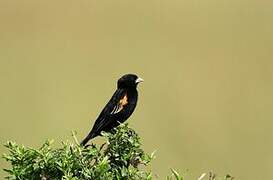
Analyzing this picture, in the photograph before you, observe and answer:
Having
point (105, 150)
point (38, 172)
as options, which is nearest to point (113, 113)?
point (105, 150)

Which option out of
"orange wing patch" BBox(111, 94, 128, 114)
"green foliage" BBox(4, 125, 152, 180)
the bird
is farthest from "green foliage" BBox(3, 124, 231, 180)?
"orange wing patch" BBox(111, 94, 128, 114)

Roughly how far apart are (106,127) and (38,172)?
66 centimetres

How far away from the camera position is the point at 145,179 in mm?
1181

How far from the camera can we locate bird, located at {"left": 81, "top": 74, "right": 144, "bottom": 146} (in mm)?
1779

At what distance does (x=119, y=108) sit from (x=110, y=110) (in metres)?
0.05

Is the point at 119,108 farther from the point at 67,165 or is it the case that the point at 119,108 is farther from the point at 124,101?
the point at 67,165

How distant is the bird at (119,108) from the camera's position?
5.84ft

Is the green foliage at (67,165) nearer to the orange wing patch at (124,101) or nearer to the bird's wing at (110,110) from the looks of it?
the bird's wing at (110,110)

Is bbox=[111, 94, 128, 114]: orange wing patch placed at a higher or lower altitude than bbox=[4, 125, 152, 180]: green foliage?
higher

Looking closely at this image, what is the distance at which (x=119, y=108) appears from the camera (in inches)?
73.0

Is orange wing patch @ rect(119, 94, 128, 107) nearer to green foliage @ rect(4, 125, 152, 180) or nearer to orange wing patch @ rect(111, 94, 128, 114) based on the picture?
orange wing patch @ rect(111, 94, 128, 114)

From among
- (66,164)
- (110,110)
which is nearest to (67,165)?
(66,164)

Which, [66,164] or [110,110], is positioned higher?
[110,110]

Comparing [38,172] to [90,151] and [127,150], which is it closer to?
[90,151]
